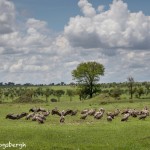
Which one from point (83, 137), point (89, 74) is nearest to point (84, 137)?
point (83, 137)

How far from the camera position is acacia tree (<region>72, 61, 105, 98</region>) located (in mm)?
137250

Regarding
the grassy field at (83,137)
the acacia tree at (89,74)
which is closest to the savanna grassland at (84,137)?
the grassy field at (83,137)

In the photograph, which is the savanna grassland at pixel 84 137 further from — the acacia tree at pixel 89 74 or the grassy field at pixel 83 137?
the acacia tree at pixel 89 74

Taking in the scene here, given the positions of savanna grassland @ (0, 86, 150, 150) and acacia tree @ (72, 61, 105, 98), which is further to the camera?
acacia tree @ (72, 61, 105, 98)

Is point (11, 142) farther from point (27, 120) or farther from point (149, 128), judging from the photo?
point (27, 120)

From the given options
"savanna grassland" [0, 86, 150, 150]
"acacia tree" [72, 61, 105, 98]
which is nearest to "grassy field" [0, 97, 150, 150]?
"savanna grassland" [0, 86, 150, 150]

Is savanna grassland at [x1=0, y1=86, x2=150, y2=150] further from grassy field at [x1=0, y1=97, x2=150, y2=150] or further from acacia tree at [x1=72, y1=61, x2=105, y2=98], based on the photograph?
acacia tree at [x1=72, y1=61, x2=105, y2=98]

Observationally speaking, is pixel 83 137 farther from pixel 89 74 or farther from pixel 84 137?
pixel 89 74

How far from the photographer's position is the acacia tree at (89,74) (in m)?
137

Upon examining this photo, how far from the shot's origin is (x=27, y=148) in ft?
88.5

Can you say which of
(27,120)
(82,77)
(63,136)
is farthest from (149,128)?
(82,77)

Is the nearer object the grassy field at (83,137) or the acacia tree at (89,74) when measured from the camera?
the grassy field at (83,137)

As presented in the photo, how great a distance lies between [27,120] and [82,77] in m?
93.2

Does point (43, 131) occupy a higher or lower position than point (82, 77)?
lower
